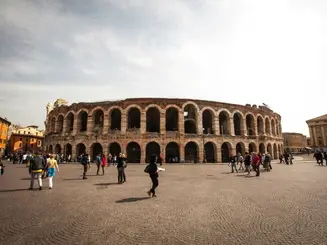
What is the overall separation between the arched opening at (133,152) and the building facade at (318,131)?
61271 mm

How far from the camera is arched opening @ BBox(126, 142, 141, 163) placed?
91.0 feet

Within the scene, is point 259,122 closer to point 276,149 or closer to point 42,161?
point 276,149

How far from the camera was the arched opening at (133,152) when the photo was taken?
27.8 metres

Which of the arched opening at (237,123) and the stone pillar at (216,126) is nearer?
the stone pillar at (216,126)

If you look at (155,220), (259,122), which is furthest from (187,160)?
(155,220)

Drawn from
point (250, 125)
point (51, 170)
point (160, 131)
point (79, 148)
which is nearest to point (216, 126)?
point (160, 131)

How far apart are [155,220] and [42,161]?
647cm

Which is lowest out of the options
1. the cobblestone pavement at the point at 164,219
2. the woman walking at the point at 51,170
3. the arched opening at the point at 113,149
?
the cobblestone pavement at the point at 164,219

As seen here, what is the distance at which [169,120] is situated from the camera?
105ft

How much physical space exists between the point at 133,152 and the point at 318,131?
63.4 meters

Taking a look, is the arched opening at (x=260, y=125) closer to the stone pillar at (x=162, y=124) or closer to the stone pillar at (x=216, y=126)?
the stone pillar at (x=216, y=126)

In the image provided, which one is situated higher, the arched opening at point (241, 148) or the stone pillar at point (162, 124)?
the stone pillar at point (162, 124)

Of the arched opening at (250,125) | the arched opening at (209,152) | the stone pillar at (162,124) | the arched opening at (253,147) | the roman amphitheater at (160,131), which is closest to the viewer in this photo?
the stone pillar at (162,124)

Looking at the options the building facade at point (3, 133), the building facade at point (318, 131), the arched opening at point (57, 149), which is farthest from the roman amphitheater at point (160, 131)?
the building facade at point (318, 131)
